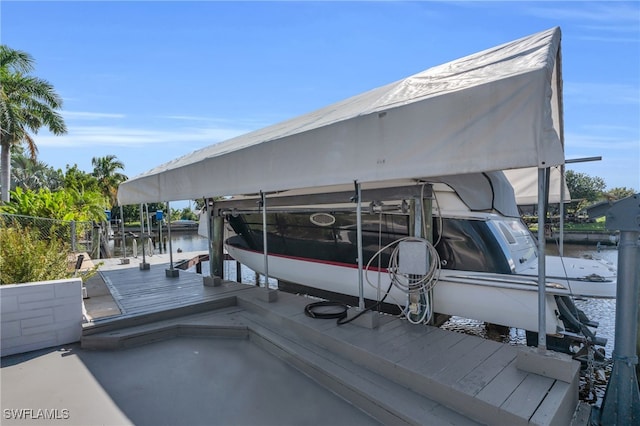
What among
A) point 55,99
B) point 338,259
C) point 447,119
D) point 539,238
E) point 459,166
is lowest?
point 338,259

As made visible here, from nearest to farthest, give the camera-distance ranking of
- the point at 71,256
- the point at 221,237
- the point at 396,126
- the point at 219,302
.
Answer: the point at 396,126 < the point at 219,302 < the point at 221,237 < the point at 71,256

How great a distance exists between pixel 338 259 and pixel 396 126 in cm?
266

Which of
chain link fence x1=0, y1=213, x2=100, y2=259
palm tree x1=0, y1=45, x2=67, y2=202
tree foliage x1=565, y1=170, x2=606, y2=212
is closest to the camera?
chain link fence x1=0, y1=213, x2=100, y2=259

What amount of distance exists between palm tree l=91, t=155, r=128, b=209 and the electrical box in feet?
115

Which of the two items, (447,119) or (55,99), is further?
(55,99)

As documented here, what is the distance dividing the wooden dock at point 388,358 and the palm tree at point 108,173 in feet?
107

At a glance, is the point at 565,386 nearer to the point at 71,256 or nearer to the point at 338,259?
the point at 338,259

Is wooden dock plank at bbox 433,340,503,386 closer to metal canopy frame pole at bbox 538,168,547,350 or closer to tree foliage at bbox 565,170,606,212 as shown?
metal canopy frame pole at bbox 538,168,547,350

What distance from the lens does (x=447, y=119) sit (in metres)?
2.20

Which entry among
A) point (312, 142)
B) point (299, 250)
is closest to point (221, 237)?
point (299, 250)

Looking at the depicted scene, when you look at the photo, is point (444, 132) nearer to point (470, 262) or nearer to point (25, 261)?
point (470, 262)

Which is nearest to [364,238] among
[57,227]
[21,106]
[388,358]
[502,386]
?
[388,358]

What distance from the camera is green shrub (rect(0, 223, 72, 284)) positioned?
11.5 feet

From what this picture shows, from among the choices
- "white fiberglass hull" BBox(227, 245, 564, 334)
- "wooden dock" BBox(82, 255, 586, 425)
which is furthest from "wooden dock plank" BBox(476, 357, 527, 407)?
"white fiberglass hull" BBox(227, 245, 564, 334)
